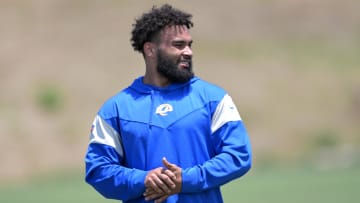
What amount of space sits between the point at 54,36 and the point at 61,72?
3812 millimetres

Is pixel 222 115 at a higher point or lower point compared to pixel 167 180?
higher

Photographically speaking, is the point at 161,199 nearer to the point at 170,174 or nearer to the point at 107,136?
the point at 170,174

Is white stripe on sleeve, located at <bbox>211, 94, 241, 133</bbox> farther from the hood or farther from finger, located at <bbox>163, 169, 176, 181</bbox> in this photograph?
finger, located at <bbox>163, 169, 176, 181</bbox>

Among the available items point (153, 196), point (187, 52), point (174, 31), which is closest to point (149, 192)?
point (153, 196)

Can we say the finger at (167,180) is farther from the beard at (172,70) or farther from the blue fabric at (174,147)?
the beard at (172,70)

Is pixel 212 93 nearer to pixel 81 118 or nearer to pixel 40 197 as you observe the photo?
pixel 40 197

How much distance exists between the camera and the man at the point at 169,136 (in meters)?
7.20

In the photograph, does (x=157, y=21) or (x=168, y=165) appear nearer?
(x=168, y=165)

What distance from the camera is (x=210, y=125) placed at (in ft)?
24.0

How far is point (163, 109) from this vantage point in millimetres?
7352

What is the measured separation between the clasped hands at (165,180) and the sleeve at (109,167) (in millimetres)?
88

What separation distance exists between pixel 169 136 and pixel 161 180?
30cm

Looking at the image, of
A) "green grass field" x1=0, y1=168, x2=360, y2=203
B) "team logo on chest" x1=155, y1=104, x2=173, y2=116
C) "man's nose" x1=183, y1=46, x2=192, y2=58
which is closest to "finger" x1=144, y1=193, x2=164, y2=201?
"team logo on chest" x1=155, y1=104, x2=173, y2=116

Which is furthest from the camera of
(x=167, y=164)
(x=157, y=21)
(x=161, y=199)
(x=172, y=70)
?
(x=157, y=21)
